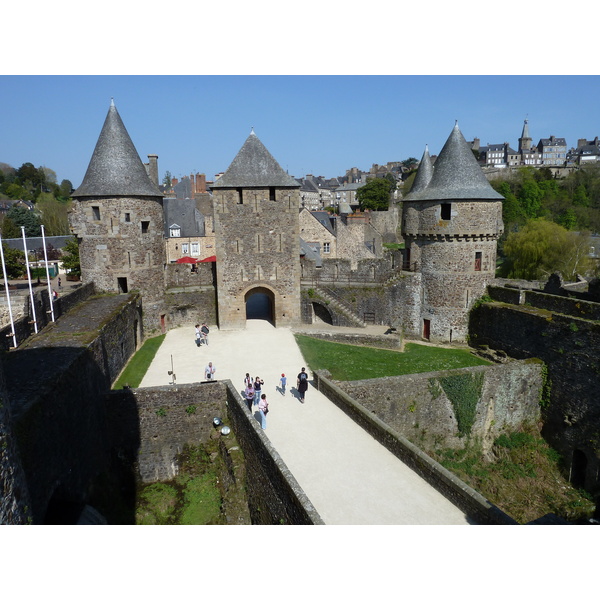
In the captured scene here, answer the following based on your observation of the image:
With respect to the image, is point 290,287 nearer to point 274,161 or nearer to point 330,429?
point 274,161

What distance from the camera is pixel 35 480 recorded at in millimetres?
8117

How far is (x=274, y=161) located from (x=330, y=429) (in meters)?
14.4

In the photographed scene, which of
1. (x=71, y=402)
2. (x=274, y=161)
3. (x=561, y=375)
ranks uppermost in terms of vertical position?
(x=274, y=161)

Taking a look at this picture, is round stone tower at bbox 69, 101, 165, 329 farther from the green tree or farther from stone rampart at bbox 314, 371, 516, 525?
the green tree

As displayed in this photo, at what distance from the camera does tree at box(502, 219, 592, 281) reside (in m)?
32.6

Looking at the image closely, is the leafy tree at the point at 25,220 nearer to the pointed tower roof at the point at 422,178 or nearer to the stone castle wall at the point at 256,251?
the stone castle wall at the point at 256,251

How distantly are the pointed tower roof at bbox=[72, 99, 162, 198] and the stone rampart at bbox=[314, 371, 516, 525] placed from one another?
13.1 metres

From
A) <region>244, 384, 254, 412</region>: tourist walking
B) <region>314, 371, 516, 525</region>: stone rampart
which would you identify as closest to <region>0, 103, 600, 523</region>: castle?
<region>244, 384, 254, 412</region>: tourist walking

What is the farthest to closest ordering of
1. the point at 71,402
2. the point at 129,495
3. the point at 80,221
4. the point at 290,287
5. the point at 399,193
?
the point at 399,193, the point at 290,287, the point at 80,221, the point at 129,495, the point at 71,402

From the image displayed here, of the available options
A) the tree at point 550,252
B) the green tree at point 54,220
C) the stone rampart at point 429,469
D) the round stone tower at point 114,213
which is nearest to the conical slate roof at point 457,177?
the stone rampart at point 429,469

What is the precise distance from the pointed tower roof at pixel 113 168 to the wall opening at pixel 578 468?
19.9 metres

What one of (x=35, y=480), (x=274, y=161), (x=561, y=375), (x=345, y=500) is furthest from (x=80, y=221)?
(x=561, y=375)

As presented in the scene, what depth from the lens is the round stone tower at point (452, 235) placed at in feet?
68.3

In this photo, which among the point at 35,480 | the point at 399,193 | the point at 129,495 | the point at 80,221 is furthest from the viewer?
the point at 399,193
